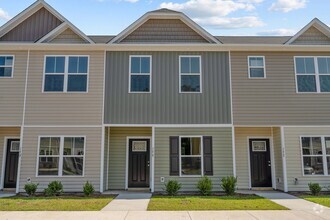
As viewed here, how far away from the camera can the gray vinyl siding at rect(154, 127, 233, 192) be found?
11648 millimetres

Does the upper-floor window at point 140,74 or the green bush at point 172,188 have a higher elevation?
the upper-floor window at point 140,74

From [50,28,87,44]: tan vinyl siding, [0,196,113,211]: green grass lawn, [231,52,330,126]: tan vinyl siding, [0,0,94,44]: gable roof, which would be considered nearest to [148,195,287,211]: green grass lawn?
[0,196,113,211]: green grass lawn

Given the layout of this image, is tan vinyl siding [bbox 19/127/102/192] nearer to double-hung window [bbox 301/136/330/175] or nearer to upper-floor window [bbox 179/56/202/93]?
upper-floor window [bbox 179/56/202/93]

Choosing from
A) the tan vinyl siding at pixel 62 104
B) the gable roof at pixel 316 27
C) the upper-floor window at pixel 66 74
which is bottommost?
the tan vinyl siding at pixel 62 104

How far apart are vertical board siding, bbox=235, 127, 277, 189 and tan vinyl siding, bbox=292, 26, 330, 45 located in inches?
173

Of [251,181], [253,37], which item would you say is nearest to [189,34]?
[253,37]

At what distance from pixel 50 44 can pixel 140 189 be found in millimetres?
7394

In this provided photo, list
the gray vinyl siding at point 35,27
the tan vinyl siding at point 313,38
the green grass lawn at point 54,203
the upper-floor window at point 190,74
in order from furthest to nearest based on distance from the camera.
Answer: the gray vinyl siding at point 35,27 < the tan vinyl siding at point 313,38 < the upper-floor window at point 190,74 < the green grass lawn at point 54,203

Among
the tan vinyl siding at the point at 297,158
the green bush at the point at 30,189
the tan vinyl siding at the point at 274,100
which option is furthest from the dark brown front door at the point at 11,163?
the tan vinyl siding at the point at 297,158

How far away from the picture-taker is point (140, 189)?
12617mm

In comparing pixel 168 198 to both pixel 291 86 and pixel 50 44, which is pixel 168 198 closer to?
pixel 291 86

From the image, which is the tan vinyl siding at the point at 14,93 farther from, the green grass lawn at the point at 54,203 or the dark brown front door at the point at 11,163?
the green grass lawn at the point at 54,203

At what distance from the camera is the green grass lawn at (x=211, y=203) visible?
854 cm

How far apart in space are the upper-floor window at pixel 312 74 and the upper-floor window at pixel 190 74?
4314 mm
